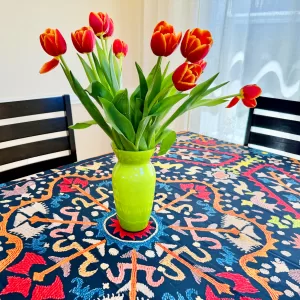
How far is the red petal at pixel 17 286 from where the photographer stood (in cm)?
54

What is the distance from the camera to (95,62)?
65cm

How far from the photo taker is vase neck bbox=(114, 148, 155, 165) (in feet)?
2.17

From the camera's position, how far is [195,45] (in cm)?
53

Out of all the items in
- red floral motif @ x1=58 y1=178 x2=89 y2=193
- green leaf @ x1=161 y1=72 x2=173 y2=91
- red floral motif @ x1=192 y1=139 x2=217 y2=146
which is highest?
green leaf @ x1=161 y1=72 x2=173 y2=91

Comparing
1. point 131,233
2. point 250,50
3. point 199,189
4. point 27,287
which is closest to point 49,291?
point 27,287

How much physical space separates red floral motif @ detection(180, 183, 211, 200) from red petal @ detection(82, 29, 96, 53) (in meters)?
0.57

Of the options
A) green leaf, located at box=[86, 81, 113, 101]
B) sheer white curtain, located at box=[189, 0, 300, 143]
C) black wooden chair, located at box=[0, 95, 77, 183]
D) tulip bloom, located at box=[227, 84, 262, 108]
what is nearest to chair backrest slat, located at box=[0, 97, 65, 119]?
black wooden chair, located at box=[0, 95, 77, 183]

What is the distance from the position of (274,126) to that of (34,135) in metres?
1.13

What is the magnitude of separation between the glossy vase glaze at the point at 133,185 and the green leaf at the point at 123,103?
0.09 m

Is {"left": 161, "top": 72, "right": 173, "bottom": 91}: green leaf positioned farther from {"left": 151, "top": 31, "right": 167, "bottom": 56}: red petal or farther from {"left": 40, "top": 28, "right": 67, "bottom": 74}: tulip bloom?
{"left": 40, "top": 28, "right": 67, "bottom": 74}: tulip bloom

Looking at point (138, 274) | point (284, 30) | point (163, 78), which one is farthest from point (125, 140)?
point (284, 30)

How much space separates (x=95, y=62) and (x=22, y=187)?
543 millimetres

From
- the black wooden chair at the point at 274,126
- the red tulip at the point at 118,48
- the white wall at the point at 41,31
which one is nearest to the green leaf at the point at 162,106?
the red tulip at the point at 118,48

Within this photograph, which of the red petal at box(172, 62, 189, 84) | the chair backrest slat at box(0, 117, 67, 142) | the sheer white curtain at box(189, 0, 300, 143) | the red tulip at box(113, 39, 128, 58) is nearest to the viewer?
the red petal at box(172, 62, 189, 84)
